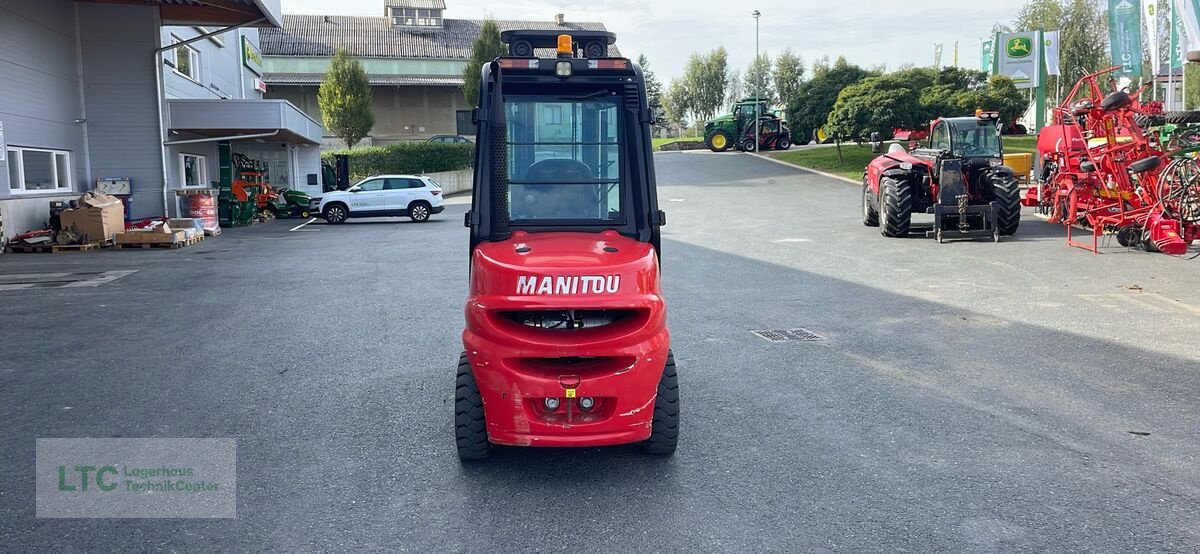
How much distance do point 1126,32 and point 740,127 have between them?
76.2 feet

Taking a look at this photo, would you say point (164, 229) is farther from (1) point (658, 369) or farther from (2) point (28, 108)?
(1) point (658, 369)

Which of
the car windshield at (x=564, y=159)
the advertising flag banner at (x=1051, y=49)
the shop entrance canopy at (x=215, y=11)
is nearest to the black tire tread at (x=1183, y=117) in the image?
the car windshield at (x=564, y=159)

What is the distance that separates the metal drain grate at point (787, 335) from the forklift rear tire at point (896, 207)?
960cm

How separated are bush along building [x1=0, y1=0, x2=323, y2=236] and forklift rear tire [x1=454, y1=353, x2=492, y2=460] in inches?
676

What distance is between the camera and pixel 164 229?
64.6 feet

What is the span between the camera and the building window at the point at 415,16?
6309 cm

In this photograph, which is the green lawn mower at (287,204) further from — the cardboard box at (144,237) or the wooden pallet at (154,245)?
the cardboard box at (144,237)

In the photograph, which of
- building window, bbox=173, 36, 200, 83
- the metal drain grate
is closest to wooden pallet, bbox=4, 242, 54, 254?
building window, bbox=173, 36, 200, 83

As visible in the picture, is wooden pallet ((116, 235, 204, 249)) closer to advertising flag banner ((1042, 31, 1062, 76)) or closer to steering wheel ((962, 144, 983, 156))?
steering wheel ((962, 144, 983, 156))

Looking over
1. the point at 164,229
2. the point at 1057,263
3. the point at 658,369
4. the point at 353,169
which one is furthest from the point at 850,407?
the point at 353,169

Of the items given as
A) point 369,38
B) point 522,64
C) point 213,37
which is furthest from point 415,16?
point 522,64

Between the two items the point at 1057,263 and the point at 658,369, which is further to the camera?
the point at 1057,263

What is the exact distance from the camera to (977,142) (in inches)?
728

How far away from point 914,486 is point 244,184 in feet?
92.2
